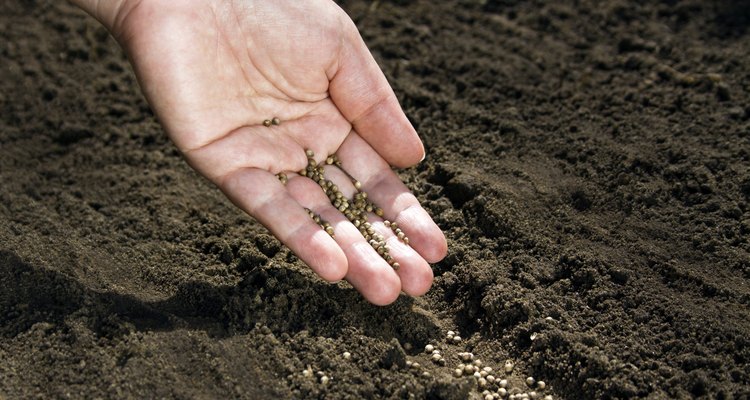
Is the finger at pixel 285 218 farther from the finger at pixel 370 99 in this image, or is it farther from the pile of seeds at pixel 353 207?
the finger at pixel 370 99

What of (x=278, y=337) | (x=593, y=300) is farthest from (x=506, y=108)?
(x=278, y=337)

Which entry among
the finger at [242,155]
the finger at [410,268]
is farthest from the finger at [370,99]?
the finger at [410,268]

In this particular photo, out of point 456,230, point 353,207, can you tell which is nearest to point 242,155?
point 353,207

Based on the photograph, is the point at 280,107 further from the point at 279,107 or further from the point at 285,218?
the point at 285,218

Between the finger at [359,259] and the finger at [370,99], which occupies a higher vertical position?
the finger at [370,99]

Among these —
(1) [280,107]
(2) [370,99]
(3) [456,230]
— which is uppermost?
(2) [370,99]

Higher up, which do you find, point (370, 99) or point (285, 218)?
point (370, 99)

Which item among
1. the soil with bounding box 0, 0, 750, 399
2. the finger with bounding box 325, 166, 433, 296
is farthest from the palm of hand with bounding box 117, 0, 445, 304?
the soil with bounding box 0, 0, 750, 399
